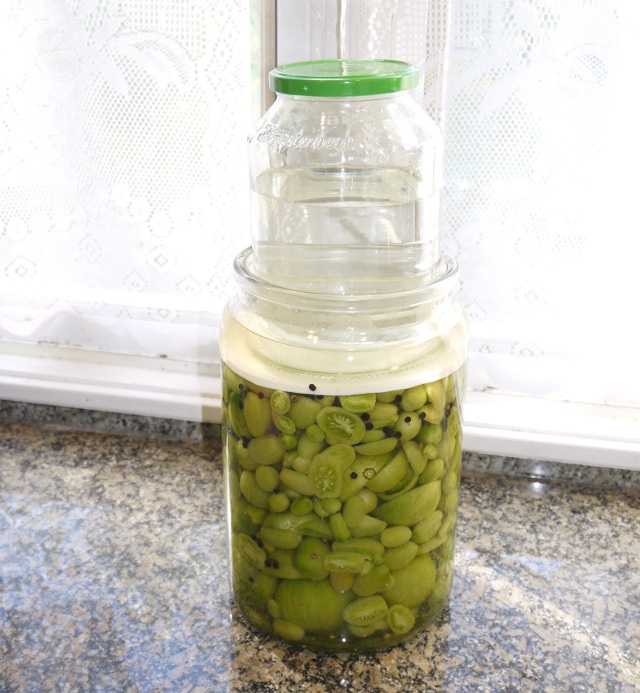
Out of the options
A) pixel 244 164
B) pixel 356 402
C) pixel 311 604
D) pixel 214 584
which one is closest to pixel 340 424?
pixel 356 402

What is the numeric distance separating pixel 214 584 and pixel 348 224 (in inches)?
13.2

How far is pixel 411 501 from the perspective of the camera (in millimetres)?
630

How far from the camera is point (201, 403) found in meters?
0.96

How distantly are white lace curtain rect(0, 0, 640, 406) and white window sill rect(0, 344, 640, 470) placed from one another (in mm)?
19

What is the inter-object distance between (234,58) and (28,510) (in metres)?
0.47

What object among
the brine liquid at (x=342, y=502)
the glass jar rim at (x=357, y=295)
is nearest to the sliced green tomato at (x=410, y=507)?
the brine liquid at (x=342, y=502)

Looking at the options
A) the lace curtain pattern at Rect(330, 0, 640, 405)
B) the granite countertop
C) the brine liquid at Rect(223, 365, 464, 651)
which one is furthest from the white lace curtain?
the brine liquid at Rect(223, 365, 464, 651)

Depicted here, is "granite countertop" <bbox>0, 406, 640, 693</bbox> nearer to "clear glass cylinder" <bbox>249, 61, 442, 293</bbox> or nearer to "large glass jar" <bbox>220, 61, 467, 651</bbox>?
"large glass jar" <bbox>220, 61, 467, 651</bbox>

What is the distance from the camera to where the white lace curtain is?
2.48 feet

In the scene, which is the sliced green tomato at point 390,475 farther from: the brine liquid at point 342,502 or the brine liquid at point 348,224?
the brine liquid at point 348,224

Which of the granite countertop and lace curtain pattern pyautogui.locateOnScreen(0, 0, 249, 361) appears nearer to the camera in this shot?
the granite countertop

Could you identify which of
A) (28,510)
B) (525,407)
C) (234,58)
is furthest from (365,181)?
(28,510)

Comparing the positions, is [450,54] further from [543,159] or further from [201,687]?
[201,687]

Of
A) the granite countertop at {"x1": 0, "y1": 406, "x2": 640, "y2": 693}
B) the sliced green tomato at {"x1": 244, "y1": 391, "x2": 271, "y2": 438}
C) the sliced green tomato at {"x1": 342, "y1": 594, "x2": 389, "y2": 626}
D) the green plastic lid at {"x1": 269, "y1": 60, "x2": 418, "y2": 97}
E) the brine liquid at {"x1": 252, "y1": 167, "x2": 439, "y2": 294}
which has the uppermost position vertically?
the green plastic lid at {"x1": 269, "y1": 60, "x2": 418, "y2": 97}
